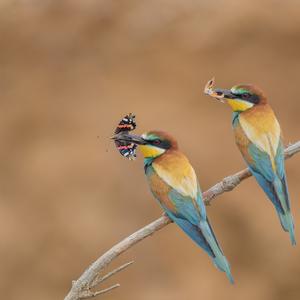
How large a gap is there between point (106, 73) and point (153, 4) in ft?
2.54

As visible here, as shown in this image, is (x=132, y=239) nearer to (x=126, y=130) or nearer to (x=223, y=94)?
(x=126, y=130)

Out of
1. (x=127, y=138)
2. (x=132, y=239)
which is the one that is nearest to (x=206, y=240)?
(x=132, y=239)

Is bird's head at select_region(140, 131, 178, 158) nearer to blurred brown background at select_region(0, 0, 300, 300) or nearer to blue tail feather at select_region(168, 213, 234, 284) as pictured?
blue tail feather at select_region(168, 213, 234, 284)

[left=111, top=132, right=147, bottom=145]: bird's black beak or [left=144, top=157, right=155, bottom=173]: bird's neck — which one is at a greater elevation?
[left=111, top=132, right=147, bottom=145]: bird's black beak

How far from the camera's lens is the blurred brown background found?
949 cm

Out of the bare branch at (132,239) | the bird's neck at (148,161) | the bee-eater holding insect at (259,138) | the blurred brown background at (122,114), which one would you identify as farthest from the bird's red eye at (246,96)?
the blurred brown background at (122,114)

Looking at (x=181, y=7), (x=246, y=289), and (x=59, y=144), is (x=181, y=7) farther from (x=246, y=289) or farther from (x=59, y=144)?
(x=246, y=289)

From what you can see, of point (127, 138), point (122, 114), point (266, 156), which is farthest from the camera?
point (122, 114)

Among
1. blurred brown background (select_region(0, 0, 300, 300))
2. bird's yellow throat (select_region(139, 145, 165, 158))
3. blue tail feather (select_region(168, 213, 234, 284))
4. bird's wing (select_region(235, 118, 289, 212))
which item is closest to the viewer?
blue tail feather (select_region(168, 213, 234, 284))

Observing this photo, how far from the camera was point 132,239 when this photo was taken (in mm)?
2967

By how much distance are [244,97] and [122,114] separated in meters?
6.18

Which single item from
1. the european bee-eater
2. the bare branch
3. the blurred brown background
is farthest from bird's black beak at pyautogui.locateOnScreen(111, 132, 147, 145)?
the blurred brown background

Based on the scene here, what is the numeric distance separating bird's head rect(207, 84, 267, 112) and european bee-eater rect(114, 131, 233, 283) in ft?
0.76

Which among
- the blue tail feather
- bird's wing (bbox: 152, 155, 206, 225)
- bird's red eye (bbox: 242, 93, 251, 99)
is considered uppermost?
bird's red eye (bbox: 242, 93, 251, 99)
